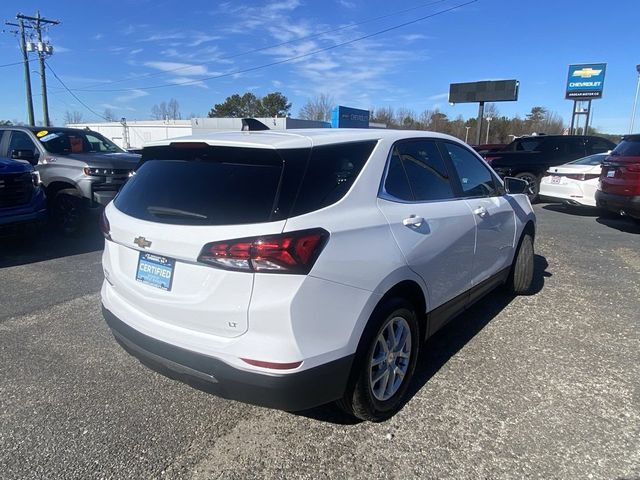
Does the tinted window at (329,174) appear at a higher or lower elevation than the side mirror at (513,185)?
higher

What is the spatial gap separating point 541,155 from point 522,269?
9.17 metres

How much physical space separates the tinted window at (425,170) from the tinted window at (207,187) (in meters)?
1.12

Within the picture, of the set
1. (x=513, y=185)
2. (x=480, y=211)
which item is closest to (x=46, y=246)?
(x=480, y=211)

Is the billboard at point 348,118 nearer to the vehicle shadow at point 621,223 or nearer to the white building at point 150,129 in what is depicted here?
the white building at point 150,129

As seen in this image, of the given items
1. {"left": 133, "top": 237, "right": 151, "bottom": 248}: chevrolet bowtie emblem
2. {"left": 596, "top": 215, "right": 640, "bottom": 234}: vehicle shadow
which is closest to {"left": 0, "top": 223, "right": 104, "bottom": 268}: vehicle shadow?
{"left": 133, "top": 237, "right": 151, "bottom": 248}: chevrolet bowtie emblem

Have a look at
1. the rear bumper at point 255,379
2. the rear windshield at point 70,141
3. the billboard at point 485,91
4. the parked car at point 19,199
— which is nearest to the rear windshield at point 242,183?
the rear bumper at point 255,379

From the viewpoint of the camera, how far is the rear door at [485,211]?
3.75m

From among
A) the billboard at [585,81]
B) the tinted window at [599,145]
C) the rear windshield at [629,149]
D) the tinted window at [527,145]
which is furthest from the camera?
the billboard at [585,81]

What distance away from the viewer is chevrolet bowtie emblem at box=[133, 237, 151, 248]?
8.09 ft

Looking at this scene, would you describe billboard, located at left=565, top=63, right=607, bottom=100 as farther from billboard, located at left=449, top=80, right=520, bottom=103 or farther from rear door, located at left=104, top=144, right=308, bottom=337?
rear door, located at left=104, top=144, right=308, bottom=337

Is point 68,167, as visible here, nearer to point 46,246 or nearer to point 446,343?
point 46,246

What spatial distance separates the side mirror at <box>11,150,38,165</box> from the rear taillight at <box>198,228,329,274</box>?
23.7 feet

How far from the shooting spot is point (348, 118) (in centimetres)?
3441

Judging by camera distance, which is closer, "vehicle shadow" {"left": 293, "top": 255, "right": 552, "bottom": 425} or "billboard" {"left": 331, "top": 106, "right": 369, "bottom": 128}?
"vehicle shadow" {"left": 293, "top": 255, "right": 552, "bottom": 425}
